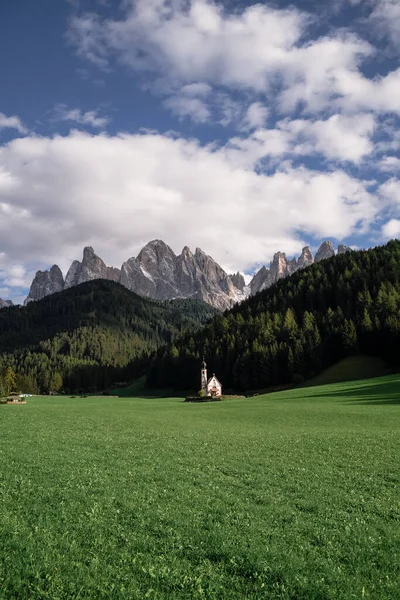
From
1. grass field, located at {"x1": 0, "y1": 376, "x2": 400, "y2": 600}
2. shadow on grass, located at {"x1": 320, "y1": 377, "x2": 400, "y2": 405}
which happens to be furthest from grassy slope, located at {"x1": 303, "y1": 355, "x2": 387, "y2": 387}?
grass field, located at {"x1": 0, "y1": 376, "x2": 400, "y2": 600}

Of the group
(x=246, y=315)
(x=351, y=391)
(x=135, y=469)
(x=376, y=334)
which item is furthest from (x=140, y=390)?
(x=135, y=469)

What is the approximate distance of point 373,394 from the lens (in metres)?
75.8

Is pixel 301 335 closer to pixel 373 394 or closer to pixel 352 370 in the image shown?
pixel 352 370

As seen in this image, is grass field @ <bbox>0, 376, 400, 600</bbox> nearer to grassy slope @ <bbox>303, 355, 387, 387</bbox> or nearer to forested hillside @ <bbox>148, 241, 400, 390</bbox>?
grassy slope @ <bbox>303, 355, 387, 387</bbox>

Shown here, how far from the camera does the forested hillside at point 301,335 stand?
138375 mm

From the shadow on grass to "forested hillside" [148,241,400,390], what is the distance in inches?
1816

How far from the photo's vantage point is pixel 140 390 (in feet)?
581

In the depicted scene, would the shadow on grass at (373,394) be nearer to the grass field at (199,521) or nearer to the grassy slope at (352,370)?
the grassy slope at (352,370)

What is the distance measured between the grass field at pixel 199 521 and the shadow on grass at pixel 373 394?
1564 inches

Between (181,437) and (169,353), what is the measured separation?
14439 centimetres

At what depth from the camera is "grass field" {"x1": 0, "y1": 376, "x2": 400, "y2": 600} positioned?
9891 mm

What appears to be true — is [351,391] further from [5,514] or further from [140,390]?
[140,390]

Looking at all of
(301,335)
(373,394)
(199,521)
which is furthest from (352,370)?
(199,521)

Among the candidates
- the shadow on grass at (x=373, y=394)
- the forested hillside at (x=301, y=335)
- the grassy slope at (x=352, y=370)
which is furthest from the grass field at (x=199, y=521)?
the forested hillside at (x=301, y=335)
